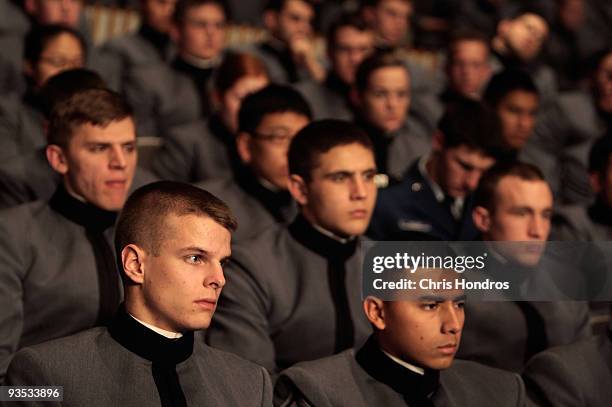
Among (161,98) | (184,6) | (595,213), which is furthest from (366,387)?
(184,6)

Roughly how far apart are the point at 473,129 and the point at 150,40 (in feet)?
5.60

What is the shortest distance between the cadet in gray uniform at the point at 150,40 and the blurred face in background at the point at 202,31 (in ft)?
0.84

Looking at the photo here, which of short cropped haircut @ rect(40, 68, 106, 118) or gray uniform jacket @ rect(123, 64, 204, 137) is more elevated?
short cropped haircut @ rect(40, 68, 106, 118)

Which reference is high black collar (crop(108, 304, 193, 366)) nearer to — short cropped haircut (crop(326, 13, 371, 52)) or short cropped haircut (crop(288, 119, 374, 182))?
short cropped haircut (crop(288, 119, 374, 182))

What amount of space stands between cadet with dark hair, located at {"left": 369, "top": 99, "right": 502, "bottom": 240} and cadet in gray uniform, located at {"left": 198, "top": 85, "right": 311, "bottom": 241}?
31 centimetres

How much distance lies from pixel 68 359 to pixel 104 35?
11.0 ft

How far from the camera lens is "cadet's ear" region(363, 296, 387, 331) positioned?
1892 millimetres

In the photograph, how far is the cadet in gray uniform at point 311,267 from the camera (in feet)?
7.36

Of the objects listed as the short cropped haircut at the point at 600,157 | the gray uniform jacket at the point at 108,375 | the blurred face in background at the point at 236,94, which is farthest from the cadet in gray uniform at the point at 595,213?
the gray uniform jacket at the point at 108,375

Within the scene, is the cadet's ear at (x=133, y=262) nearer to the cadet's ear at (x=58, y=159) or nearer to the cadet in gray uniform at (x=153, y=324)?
the cadet in gray uniform at (x=153, y=324)

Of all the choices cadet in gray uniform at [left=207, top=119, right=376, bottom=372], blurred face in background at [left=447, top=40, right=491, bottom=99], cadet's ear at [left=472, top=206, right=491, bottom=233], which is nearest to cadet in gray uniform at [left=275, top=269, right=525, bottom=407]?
cadet in gray uniform at [left=207, top=119, right=376, bottom=372]

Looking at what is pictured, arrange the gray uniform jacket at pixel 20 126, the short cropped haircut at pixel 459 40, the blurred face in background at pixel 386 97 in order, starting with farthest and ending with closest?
1. the short cropped haircut at pixel 459 40
2. the blurred face in background at pixel 386 97
3. the gray uniform jacket at pixel 20 126

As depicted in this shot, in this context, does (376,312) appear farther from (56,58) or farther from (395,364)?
(56,58)

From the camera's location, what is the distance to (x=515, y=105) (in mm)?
3652
